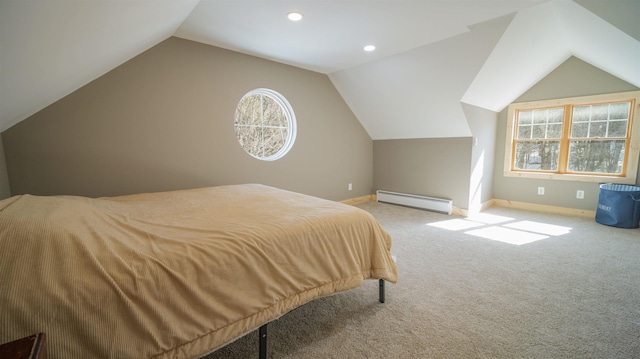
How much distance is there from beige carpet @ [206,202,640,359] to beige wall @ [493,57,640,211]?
121 centimetres

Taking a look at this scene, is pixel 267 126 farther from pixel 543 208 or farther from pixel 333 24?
pixel 543 208

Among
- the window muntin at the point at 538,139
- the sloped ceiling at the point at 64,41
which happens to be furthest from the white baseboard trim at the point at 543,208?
the sloped ceiling at the point at 64,41

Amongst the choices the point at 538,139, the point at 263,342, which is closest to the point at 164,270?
the point at 263,342

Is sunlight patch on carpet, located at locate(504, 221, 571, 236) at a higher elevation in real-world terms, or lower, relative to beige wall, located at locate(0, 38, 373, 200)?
lower

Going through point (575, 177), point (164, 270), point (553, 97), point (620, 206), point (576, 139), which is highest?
point (553, 97)

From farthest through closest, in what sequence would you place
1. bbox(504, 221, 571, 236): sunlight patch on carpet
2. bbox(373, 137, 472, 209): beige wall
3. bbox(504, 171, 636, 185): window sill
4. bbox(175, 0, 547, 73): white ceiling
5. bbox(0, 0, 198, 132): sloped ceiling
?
bbox(373, 137, 472, 209): beige wall < bbox(504, 171, 636, 185): window sill < bbox(504, 221, 571, 236): sunlight patch on carpet < bbox(175, 0, 547, 73): white ceiling < bbox(0, 0, 198, 132): sloped ceiling

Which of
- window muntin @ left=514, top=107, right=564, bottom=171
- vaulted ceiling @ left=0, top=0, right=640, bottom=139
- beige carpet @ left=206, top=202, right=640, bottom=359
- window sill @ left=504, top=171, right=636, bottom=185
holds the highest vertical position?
vaulted ceiling @ left=0, top=0, right=640, bottom=139

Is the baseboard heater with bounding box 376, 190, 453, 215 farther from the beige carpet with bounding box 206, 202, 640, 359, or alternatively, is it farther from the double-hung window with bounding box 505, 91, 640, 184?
the double-hung window with bounding box 505, 91, 640, 184

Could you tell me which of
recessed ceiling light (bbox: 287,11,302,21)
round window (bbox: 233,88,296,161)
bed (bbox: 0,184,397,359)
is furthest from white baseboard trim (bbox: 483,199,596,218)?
recessed ceiling light (bbox: 287,11,302,21)

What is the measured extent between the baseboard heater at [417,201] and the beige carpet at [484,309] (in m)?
1.15

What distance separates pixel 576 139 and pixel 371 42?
3.65 meters

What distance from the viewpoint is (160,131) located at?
270 centimetres

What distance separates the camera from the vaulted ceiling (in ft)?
4.38

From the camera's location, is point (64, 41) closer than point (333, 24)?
Yes
